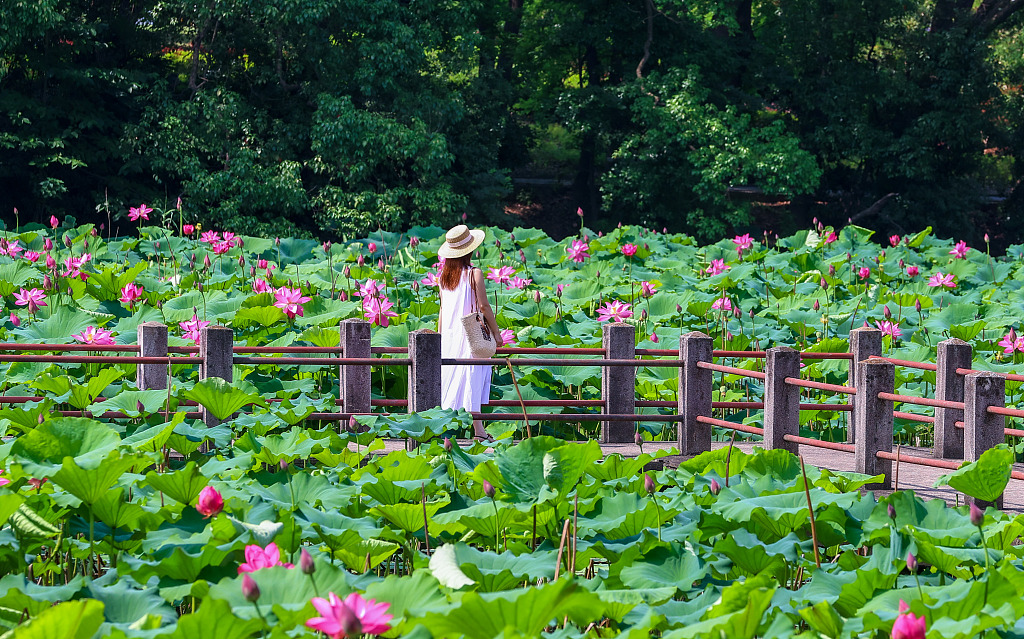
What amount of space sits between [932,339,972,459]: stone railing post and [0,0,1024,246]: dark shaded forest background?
37.4ft

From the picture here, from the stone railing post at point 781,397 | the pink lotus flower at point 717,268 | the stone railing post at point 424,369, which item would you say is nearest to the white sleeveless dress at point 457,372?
the stone railing post at point 424,369

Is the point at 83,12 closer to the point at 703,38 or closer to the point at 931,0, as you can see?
the point at 703,38

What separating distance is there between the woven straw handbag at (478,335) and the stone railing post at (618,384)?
87 cm

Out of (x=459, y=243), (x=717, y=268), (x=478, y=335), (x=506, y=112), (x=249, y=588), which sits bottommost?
(x=249, y=588)

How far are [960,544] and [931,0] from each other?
2253 centimetres

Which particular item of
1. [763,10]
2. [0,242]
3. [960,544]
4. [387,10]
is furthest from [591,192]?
[960,544]

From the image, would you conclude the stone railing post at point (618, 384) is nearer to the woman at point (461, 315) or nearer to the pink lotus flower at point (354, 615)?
the woman at point (461, 315)

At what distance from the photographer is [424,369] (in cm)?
554

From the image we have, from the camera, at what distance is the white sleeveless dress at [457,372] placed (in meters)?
5.63

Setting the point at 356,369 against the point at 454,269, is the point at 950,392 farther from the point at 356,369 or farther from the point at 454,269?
the point at 356,369

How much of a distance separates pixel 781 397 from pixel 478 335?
1.53 meters

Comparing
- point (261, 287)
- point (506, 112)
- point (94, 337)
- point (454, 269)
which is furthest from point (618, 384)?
point (506, 112)

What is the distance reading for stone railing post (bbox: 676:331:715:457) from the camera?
5.72 m

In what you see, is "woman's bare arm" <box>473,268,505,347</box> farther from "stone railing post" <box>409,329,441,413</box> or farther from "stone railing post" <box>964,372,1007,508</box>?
"stone railing post" <box>964,372,1007,508</box>
